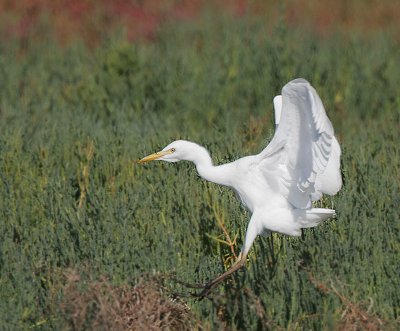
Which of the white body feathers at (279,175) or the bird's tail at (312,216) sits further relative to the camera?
the bird's tail at (312,216)

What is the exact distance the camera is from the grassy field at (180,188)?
15.9ft

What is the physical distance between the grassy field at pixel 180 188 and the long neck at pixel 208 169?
434 millimetres

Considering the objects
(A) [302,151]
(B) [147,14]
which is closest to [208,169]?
(A) [302,151]

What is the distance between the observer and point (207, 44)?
407 inches

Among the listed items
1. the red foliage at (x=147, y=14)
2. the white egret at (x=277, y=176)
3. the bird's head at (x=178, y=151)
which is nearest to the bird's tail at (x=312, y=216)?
the white egret at (x=277, y=176)

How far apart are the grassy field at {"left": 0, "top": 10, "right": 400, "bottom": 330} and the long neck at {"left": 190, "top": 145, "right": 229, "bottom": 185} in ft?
1.43

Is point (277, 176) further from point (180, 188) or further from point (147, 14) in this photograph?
point (147, 14)

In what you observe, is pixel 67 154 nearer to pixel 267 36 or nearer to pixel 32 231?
pixel 32 231

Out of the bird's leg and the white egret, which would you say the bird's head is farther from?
the bird's leg

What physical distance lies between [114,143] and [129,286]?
92.0 inches

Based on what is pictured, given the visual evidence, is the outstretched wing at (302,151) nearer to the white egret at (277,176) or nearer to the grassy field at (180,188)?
the white egret at (277,176)

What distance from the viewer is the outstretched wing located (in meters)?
4.71

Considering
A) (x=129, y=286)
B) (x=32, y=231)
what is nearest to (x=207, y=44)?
(x=32, y=231)

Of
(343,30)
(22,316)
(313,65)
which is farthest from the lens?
(343,30)
